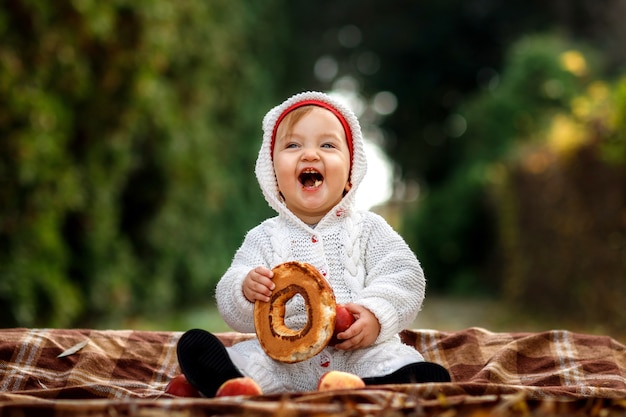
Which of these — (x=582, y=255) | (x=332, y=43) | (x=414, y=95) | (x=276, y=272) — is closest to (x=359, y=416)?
(x=276, y=272)

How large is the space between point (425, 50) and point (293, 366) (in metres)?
16.4

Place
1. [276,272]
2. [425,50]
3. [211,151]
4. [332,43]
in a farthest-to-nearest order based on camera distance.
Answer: [332,43] < [425,50] < [211,151] < [276,272]

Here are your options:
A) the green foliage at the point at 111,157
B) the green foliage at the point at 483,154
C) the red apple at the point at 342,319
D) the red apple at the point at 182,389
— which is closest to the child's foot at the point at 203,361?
the red apple at the point at 182,389

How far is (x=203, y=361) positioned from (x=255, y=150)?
418 inches

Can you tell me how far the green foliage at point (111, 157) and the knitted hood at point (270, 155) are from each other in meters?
3.16

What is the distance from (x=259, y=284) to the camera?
2418 mm

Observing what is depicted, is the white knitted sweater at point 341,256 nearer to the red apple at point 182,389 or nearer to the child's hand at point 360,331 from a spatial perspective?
the child's hand at point 360,331

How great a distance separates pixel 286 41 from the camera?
1530 cm

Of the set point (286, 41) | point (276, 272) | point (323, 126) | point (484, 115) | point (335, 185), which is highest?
point (286, 41)

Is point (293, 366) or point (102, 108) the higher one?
point (102, 108)

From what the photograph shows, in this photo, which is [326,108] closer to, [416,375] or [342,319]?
[342,319]

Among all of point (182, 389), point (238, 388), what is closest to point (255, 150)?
point (182, 389)

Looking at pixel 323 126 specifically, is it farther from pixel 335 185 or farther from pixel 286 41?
pixel 286 41

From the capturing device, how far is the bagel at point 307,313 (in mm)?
2312
